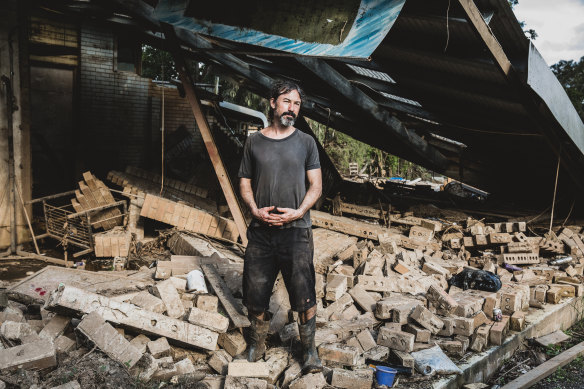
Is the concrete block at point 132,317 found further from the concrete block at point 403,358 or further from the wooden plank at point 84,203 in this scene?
the wooden plank at point 84,203

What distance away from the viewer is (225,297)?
171 inches

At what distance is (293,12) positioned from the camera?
4758mm

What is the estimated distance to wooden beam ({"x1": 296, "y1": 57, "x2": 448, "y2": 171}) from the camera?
584 cm

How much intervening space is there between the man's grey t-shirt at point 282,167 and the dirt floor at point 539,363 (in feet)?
9.17

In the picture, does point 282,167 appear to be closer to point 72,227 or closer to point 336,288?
point 336,288

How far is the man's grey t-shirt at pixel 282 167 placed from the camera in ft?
11.7

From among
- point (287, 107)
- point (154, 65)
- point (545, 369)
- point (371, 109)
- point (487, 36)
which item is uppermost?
point (154, 65)

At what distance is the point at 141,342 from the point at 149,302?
36 cm

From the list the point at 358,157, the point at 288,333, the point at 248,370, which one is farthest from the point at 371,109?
the point at 358,157

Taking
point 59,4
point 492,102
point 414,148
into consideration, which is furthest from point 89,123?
point 492,102

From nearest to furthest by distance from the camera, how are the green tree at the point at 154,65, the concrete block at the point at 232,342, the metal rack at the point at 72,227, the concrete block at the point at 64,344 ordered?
the concrete block at the point at 64,344 → the concrete block at the point at 232,342 → the metal rack at the point at 72,227 → the green tree at the point at 154,65

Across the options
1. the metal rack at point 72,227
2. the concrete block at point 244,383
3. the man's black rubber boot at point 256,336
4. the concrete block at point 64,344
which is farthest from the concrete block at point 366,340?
the metal rack at point 72,227

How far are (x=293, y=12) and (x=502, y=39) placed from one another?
2.33 m

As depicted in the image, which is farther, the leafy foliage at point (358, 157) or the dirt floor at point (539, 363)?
the leafy foliage at point (358, 157)
